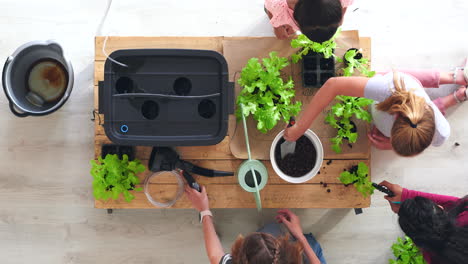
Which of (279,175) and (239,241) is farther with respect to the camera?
(279,175)

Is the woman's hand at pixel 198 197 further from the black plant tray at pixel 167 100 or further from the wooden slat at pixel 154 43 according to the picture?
the wooden slat at pixel 154 43

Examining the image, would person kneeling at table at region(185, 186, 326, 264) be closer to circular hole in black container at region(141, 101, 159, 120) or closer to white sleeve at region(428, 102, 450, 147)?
circular hole in black container at region(141, 101, 159, 120)

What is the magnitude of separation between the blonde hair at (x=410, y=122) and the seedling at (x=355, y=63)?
0.67ft

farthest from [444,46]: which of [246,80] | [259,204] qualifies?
[259,204]

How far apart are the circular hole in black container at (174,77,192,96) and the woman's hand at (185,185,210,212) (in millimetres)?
390

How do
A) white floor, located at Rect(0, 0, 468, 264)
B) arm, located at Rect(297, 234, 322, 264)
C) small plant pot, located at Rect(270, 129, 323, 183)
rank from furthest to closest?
white floor, located at Rect(0, 0, 468, 264) < arm, located at Rect(297, 234, 322, 264) < small plant pot, located at Rect(270, 129, 323, 183)

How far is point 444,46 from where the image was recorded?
75.6 inches

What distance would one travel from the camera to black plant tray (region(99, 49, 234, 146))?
1283 mm

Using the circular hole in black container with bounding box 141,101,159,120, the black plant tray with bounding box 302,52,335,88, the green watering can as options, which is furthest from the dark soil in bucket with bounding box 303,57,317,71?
the circular hole in black container with bounding box 141,101,159,120

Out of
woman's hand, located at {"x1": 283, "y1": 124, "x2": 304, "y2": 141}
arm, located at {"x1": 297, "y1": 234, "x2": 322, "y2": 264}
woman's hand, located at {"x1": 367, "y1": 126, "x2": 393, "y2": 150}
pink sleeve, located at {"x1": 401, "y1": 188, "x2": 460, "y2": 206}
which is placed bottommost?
arm, located at {"x1": 297, "y1": 234, "x2": 322, "y2": 264}

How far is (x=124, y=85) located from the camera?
1.31m

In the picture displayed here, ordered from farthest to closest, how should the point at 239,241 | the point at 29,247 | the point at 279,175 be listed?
1. the point at 29,247
2. the point at 279,175
3. the point at 239,241

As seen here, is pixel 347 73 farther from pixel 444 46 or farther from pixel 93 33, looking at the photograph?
pixel 93 33

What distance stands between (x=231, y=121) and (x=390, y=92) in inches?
22.6
